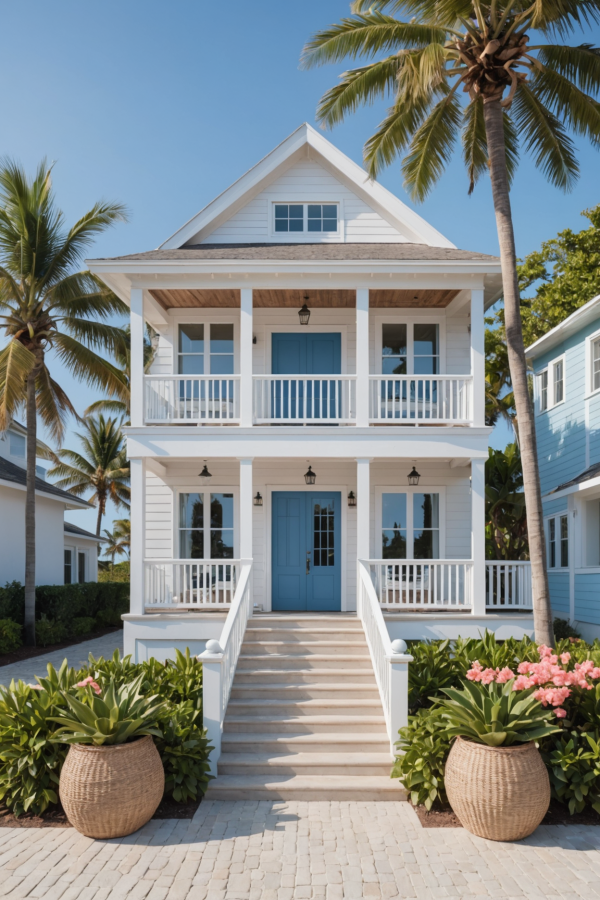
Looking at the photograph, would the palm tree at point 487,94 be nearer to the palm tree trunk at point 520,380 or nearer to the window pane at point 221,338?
the palm tree trunk at point 520,380

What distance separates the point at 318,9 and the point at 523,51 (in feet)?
16.1

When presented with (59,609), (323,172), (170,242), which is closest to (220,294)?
(170,242)

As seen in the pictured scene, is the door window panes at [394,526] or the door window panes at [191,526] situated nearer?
the door window panes at [394,526]

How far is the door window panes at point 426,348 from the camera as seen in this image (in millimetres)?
13867

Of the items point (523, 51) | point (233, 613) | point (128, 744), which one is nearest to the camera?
point (128, 744)

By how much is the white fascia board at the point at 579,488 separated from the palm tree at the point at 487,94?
3.33 m

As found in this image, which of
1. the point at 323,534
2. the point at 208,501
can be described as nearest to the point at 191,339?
the point at 208,501

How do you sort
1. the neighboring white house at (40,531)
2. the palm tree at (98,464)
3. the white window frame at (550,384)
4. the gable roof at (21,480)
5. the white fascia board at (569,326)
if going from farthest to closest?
the palm tree at (98,464)
the neighboring white house at (40,531)
the gable roof at (21,480)
the white window frame at (550,384)
the white fascia board at (569,326)

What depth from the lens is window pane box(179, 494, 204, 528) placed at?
14.0m

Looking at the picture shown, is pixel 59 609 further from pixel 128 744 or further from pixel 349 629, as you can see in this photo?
pixel 128 744

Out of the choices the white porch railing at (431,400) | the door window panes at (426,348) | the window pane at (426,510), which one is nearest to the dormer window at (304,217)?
the door window panes at (426,348)

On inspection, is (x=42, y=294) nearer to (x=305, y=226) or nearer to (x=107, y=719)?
(x=305, y=226)

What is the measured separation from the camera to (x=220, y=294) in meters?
13.1

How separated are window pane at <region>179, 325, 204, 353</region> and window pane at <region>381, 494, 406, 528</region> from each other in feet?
15.2
